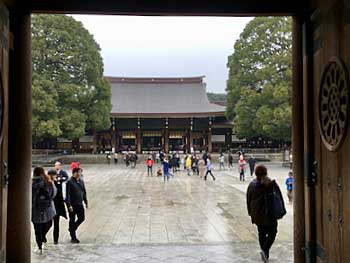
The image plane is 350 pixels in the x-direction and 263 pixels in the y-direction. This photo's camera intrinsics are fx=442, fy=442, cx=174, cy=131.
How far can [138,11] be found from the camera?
15.4ft

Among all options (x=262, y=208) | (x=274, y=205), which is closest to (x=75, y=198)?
(x=262, y=208)

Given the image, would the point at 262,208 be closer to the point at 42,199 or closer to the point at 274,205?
the point at 274,205

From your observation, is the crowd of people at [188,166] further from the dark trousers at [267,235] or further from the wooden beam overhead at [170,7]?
the wooden beam overhead at [170,7]

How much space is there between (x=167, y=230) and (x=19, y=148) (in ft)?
15.0

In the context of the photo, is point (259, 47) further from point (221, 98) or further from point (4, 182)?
point (221, 98)

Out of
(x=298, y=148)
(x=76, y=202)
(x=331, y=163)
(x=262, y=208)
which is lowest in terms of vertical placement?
(x=76, y=202)

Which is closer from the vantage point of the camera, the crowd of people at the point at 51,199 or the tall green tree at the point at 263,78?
the crowd of people at the point at 51,199

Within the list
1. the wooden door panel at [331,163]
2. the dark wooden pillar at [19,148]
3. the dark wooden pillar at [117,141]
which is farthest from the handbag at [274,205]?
the dark wooden pillar at [117,141]

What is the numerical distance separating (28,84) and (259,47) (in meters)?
27.1

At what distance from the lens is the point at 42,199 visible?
6477 millimetres

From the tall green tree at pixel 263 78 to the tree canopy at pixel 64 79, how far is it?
10.2 meters

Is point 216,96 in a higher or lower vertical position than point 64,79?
higher

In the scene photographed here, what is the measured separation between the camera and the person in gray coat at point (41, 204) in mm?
6438

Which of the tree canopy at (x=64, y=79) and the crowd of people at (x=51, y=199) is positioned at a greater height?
the tree canopy at (x=64, y=79)
